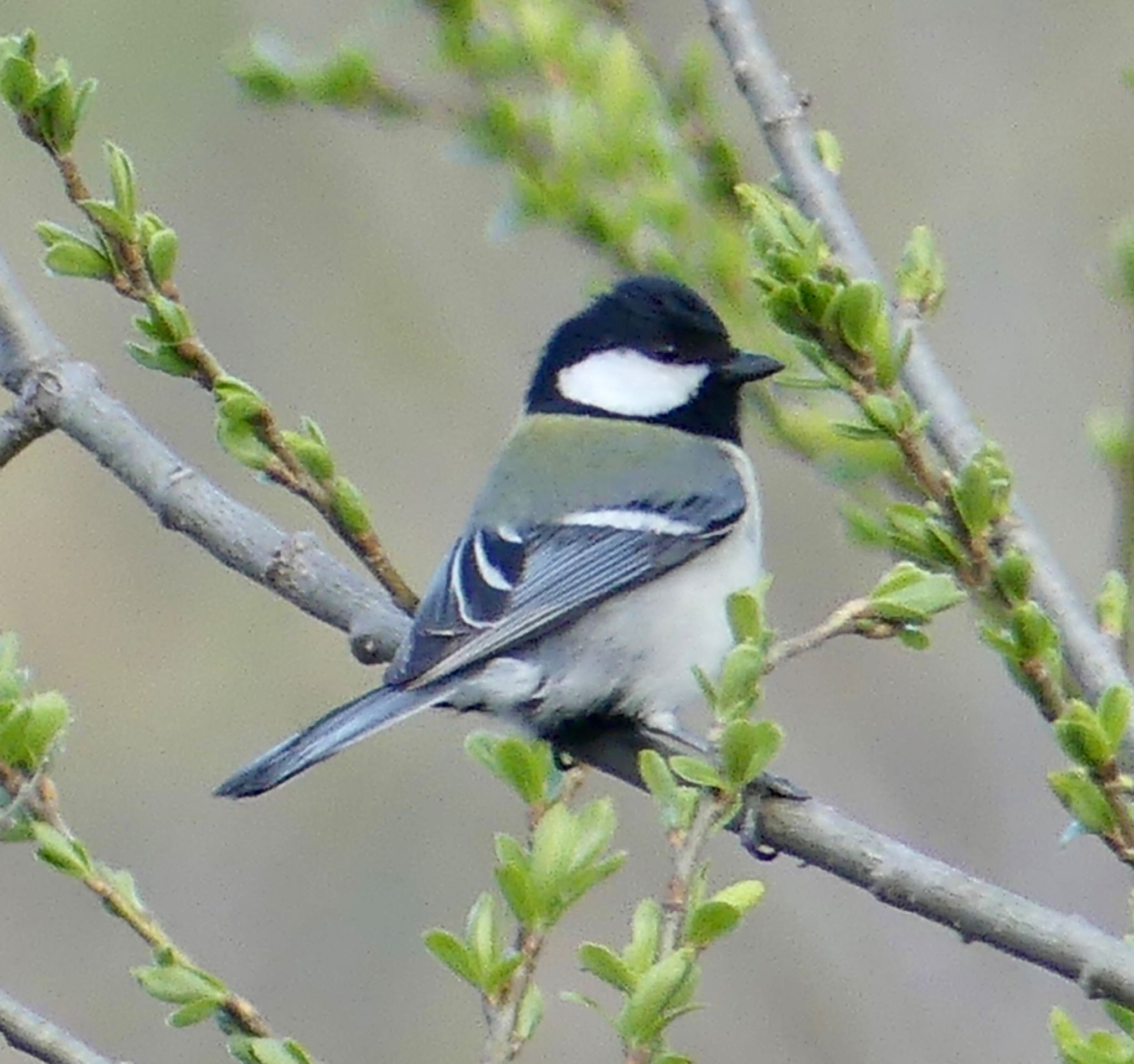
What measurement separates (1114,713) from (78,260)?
754 mm

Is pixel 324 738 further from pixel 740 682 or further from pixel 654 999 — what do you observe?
pixel 654 999

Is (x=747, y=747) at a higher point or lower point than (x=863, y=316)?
lower

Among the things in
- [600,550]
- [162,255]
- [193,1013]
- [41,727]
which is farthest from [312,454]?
[600,550]

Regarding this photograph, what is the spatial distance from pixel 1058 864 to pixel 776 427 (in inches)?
47.9

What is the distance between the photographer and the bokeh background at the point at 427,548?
2.82 meters

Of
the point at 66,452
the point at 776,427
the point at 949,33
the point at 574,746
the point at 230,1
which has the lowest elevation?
the point at 574,746

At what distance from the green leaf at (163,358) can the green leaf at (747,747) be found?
1.85ft

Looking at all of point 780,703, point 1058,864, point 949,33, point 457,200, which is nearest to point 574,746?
point 1058,864

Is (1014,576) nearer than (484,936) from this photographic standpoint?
No

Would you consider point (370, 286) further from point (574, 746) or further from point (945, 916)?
point (945, 916)

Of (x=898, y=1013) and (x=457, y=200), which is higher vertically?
(x=457, y=200)

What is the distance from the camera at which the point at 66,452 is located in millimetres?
4750

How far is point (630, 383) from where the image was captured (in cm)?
247

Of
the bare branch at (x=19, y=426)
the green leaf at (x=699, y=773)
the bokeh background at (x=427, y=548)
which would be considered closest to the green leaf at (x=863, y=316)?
the green leaf at (x=699, y=773)
